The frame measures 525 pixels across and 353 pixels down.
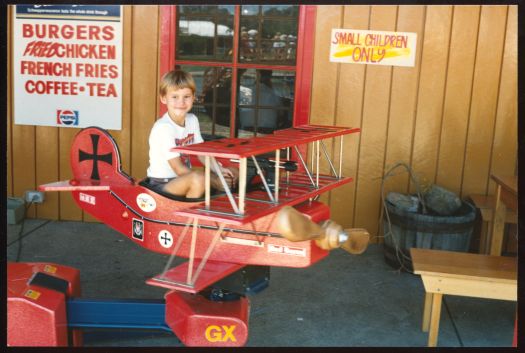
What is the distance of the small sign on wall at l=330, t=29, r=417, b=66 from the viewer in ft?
20.2

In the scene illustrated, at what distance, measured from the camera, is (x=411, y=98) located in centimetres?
625

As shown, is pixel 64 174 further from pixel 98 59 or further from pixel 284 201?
pixel 284 201

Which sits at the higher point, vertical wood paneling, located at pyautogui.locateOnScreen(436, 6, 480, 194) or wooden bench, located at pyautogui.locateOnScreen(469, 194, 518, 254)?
vertical wood paneling, located at pyautogui.locateOnScreen(436, 6, 480, 194)

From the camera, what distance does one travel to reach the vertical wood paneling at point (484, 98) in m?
6.08

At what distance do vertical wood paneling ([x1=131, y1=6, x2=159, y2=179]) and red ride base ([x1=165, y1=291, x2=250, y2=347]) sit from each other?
3165mm

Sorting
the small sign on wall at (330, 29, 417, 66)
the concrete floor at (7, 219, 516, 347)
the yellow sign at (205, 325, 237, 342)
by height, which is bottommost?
the concrete floor at (7, 219, 516, 347)

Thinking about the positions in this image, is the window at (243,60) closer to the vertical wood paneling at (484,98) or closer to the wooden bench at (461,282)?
the vertical wood paneling at (484,98)

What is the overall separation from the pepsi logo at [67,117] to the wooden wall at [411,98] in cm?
11

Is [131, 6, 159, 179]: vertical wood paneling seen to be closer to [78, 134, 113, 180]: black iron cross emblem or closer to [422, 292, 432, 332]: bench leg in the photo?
[78, 134, 113, 180]: black iron cross emblem

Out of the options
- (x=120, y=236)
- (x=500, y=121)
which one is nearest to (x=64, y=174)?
(x=120, y=236)

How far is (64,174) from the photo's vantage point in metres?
6.80

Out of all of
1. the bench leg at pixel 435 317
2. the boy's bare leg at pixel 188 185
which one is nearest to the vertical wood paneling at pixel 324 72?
the bench leg at pixel 435 317

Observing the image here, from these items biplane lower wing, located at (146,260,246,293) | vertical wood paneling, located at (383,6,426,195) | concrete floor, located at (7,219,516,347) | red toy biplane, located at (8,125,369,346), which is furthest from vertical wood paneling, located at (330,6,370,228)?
biplane lower wing, located at (146,260,246,293)
